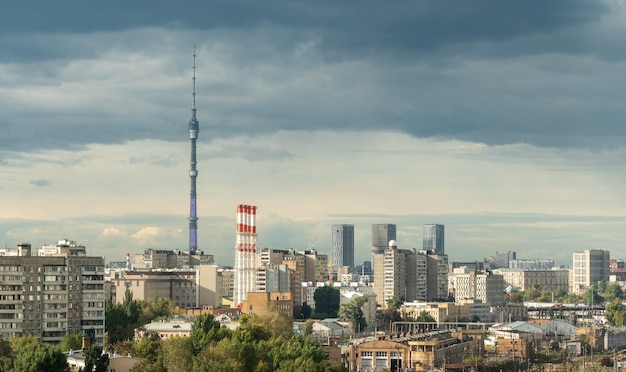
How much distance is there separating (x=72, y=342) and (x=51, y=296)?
7173mm

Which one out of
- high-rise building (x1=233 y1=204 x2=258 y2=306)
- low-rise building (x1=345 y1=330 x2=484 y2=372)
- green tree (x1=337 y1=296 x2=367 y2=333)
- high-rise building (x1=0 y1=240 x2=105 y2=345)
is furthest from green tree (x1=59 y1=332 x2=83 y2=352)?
green tree (x1=337 y1=296 x2=367 y2=333)

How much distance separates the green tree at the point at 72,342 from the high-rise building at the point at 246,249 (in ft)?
178

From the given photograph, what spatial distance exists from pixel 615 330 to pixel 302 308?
35355mm

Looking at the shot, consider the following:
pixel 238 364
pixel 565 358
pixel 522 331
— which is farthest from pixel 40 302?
pixel 522 331

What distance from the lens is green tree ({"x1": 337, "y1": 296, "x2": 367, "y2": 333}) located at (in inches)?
5689

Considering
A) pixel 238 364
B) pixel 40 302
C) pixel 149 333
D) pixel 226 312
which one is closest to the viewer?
pixel 238 364

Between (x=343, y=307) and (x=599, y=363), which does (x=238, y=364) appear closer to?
(x=599, y=363)

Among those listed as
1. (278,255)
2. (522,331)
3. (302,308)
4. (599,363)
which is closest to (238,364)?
(599,363)

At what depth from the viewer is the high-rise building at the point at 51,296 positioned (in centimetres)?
8219

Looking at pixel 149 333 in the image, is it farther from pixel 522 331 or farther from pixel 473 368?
pixel 522 331

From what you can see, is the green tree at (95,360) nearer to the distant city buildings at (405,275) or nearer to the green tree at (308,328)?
the green tree at (308,328)

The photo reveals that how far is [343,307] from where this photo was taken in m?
148

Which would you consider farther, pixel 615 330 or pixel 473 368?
pixel 615 330

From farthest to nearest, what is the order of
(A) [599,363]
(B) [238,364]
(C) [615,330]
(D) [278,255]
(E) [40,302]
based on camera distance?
(D) [278,255] < (C) [615,330] < (A) [599,363] < (E) [40,302] < (B) [238,364]
